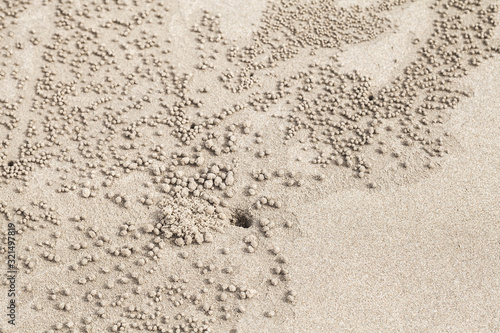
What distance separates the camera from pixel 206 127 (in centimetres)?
339

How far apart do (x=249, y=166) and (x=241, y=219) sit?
1.30ft

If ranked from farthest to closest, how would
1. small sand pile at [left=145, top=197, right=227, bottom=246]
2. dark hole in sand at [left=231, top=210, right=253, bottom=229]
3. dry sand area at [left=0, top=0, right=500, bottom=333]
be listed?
dark hole in sand at [left=231, top=210, right=253, bottom=229] < small sand pile at [left=145, top=197, right=227, bottom=246] < dry sand area at [left=0, top=0, right=500, bottom=333]

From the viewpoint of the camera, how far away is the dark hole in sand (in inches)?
123

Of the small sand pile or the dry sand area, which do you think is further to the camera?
the small sand pile

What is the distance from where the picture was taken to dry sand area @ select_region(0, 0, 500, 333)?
9.28 feet

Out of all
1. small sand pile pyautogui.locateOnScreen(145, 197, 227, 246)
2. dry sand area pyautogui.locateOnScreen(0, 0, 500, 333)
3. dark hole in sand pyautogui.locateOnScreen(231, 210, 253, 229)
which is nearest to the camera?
dry sand area pyautogui.locateOnScreen(0, 0, 500, 333)

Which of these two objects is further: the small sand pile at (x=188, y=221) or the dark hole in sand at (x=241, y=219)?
the dark hole in sand at (x=241, y=219)

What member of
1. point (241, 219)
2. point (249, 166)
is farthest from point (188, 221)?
point (249, 166)

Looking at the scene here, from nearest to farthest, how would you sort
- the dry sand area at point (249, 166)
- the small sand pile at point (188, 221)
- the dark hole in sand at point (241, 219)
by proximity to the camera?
1. the dry sand area at point (249, 166)
2. the small sand pile at point (188, 221)
3. the dark hole in sand at point (241, 219)

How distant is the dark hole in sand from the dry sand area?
0.01 m

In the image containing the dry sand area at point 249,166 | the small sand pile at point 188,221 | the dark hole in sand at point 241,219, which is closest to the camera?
the dry sand area at point 249,166

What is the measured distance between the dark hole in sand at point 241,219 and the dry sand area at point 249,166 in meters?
0.01

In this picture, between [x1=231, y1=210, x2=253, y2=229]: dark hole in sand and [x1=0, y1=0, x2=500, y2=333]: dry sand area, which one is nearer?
[x1=0, y1=0, x2=500, y2=333]: dry sand area

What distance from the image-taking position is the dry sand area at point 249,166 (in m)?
2.83
